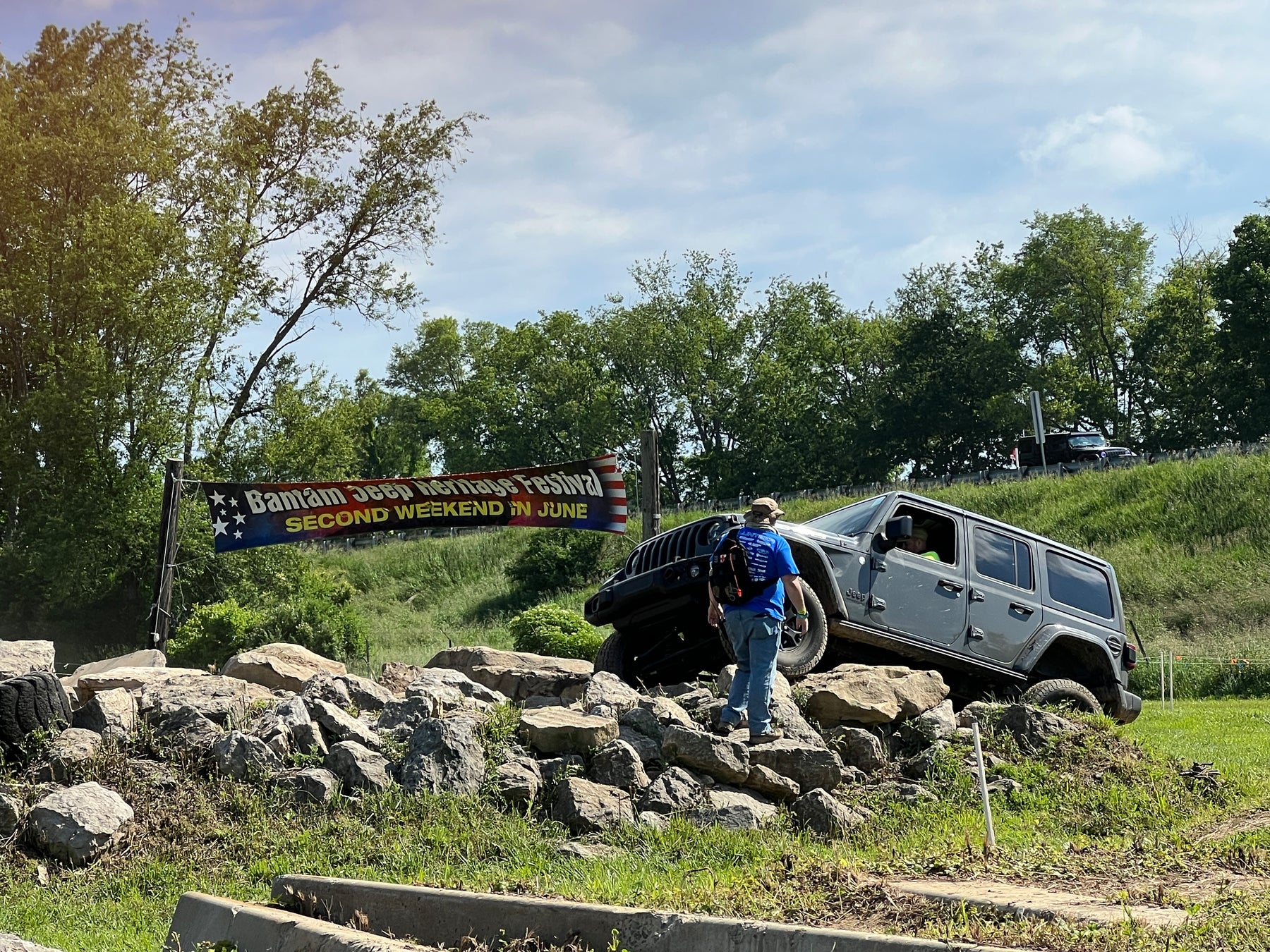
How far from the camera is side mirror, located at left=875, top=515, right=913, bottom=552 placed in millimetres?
10281

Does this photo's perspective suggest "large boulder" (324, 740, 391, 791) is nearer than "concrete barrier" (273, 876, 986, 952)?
No

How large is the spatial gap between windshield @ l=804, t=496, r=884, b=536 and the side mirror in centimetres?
21

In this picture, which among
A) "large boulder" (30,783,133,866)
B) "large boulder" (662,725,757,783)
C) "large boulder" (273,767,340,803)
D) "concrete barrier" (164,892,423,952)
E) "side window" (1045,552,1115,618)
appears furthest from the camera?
"side window" (1045,552,1115,618)

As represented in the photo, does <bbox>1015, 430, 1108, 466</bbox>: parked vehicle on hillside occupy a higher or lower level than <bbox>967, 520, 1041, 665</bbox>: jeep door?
higher

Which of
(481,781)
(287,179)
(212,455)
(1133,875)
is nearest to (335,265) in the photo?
(287,179)

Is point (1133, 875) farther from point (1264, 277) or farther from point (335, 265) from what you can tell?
point (1264, 277)

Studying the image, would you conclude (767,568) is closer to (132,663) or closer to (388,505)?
(388,505)

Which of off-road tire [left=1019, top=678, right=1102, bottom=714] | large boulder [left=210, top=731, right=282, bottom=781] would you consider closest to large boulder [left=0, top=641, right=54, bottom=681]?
large boulder [left=210, top=731, right=282, bottom=781]

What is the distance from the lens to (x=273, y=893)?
6137 millimetres

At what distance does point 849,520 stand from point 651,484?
5525mm

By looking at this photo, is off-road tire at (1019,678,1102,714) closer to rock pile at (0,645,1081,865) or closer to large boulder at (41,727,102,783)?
rock pile at (0,645,1081,865)

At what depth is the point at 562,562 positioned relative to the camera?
40.1m

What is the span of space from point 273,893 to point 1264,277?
5338 centimetres

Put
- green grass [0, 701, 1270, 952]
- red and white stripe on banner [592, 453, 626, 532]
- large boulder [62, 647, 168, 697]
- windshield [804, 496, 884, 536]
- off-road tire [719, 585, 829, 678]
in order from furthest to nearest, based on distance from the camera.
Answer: red and white stripe on banner [592, 453, 626, 532] → large boulder [62, 647, 168, 697] → windshield [804, 496, 884, 536] → off-road tire [719, 585, 829, 678] → green grass [0, 701, 1270, 952]
